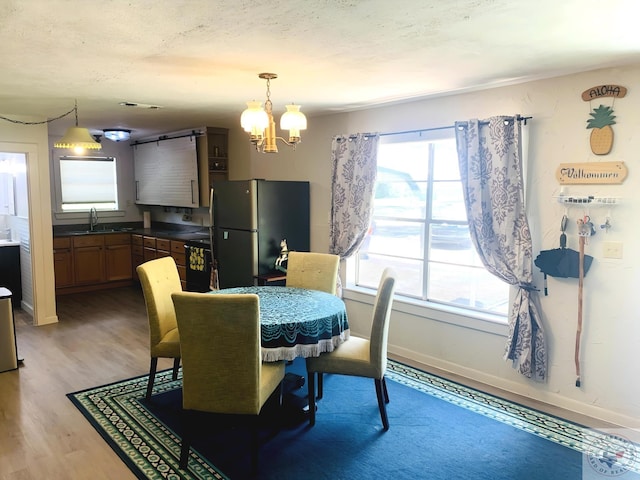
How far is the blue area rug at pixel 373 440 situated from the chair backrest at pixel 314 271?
85 cm

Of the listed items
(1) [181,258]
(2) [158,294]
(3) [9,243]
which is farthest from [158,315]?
(3) [9,243]

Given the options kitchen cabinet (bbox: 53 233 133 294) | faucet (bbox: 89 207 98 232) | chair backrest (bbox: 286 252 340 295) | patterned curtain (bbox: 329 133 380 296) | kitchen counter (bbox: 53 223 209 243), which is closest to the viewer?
chair backrest (bbox: 286 252 340 295)

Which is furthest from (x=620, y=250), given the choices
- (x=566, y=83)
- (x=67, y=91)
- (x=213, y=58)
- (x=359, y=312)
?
(x=67, y=91)

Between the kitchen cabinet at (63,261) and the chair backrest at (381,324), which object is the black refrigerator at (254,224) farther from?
the kitchen cabinet at (63,261)

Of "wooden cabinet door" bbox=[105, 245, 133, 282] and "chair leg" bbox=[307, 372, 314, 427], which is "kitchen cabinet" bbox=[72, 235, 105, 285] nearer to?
"wooden cabinet door" bbox=[105, 245, 133, 282]

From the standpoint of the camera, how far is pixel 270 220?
476 centimetres

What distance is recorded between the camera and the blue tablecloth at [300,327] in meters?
2.80

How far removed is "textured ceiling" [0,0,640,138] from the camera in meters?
1.96

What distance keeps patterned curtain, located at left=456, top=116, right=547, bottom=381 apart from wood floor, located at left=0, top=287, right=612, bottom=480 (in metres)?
0.44

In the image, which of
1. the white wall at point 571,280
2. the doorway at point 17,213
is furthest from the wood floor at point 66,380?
the white wall at point 571,280

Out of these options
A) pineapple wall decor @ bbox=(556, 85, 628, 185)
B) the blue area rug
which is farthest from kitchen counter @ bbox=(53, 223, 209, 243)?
pineapple wall decor @ bbox=(556, 85, 628, 185)

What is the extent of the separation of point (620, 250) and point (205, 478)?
284 centimetres

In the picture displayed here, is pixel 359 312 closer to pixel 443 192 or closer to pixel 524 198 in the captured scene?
pixel 443 192

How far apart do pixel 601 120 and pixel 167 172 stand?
218 inches
